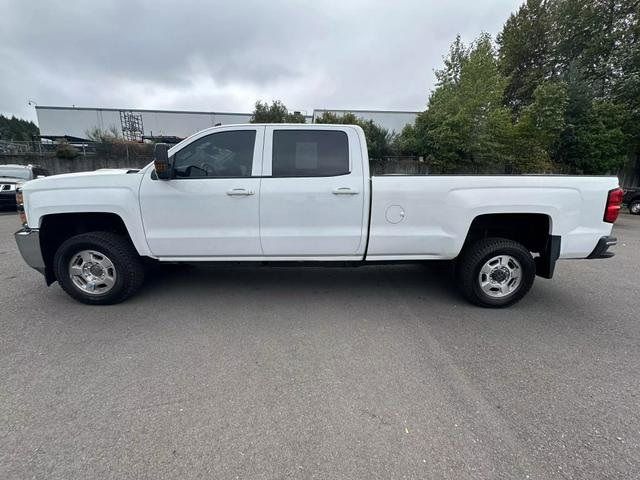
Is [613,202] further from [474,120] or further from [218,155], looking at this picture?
[474,120]

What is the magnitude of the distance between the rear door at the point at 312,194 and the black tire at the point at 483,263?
125 cm

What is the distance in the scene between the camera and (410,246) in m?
3.66

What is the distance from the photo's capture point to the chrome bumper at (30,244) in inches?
142

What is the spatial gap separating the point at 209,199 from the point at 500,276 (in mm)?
3470

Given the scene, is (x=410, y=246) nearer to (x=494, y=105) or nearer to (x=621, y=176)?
(x=494, y=105)

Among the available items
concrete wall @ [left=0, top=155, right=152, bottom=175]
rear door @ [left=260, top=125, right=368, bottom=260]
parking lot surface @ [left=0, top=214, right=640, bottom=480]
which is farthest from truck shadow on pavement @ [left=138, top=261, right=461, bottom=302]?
concrete wall @ [left=0, top=155, right=152, bottom=175]

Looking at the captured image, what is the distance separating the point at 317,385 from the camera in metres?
2.45

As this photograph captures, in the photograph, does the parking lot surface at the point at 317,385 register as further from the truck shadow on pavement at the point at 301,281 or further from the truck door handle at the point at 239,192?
the truck door handle at the point at 239,192

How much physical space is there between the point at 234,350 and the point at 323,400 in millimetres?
1019

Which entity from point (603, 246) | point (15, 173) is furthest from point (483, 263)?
point (15, 173)

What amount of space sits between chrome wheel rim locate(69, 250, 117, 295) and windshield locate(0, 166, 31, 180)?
11.1 m

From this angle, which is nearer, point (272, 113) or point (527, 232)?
point (527, 232)

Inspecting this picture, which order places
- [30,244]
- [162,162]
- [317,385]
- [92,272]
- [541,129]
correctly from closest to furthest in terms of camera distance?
[317,385]
[162,162]
[30,244]
[92,272]
[541,129]

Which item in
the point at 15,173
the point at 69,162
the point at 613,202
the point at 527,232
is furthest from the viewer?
the point at 69,162
